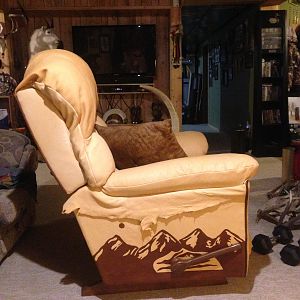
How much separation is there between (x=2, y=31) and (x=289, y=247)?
4349mm

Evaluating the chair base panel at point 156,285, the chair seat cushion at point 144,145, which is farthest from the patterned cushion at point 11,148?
the chair base panel at point 156,285

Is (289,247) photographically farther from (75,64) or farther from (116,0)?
(116,0)

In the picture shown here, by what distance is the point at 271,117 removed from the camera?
5.15 metres

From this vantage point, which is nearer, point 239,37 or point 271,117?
point 271,117

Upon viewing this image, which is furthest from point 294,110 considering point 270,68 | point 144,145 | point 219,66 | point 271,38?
point 219,66

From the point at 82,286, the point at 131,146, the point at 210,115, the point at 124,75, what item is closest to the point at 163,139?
the point at 131,146

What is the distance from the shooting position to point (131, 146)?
1765 millimetres

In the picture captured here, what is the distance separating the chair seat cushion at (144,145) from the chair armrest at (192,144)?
648 millimetres

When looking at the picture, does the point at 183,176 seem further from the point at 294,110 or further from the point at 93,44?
the point at 93,44

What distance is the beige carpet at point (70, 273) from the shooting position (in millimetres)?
1709

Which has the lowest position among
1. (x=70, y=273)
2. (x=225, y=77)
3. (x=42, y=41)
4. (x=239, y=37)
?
(x=70, y=273)

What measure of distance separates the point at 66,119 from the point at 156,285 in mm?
876

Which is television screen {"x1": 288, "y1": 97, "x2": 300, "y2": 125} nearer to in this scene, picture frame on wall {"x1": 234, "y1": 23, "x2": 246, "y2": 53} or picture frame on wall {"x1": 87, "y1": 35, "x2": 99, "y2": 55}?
picture frame on wall {"x1": 234, "y1": 23, "x2": 246, "y2": 53}

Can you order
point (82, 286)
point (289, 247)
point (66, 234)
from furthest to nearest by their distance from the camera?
point (66, 234) → point (289, 247) → point (82, 286)
